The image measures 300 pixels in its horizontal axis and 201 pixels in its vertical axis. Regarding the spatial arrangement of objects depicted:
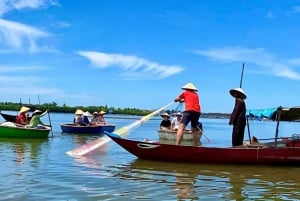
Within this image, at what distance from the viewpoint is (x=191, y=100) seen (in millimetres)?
12531

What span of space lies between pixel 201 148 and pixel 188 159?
46 centimetres

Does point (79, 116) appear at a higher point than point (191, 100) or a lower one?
lower

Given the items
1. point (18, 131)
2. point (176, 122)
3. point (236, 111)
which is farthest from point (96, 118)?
point (236, 111)

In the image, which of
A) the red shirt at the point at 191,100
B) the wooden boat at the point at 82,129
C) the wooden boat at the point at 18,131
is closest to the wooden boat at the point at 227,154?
the red shirt at the point at 191,100

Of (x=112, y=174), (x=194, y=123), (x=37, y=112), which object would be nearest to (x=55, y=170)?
(x=112, y=174)

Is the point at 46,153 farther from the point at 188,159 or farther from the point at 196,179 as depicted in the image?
the point at 196,179

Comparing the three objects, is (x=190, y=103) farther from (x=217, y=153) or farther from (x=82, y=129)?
(x=82, y=129)

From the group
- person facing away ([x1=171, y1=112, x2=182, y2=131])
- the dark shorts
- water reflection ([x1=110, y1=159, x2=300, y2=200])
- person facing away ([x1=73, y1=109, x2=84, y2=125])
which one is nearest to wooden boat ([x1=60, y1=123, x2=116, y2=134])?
person facing away ([x1=73, y1=109, x2=84, y2=125])

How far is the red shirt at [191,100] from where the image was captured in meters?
12.5

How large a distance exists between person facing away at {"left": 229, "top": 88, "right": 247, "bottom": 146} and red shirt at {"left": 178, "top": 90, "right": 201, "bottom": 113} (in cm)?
104

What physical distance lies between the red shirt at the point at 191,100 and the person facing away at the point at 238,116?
104 cm

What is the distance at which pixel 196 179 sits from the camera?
31.7 ft

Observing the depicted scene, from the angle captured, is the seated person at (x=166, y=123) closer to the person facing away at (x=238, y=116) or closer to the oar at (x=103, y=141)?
the oar at (x=103, y=141)

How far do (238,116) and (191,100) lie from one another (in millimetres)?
1389
